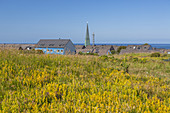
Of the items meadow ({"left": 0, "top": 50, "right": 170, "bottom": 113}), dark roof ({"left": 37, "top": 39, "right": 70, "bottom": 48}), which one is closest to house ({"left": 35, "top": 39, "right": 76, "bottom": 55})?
dark roof ({"left": 37, "top": 39, "right": 70, "bottom": 48})

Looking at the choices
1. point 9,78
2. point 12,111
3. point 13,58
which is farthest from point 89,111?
point 13,58

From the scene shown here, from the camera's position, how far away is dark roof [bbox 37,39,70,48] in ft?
188

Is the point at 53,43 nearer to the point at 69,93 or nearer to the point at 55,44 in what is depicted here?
the point at 55,44

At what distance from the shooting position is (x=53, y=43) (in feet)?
196

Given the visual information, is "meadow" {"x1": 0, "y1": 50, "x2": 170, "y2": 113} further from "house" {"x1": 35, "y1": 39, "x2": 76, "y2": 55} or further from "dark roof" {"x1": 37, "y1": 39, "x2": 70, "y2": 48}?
"dark roof" {"x1": 37, "y1": 39, "x2": 70, "y2": 48}

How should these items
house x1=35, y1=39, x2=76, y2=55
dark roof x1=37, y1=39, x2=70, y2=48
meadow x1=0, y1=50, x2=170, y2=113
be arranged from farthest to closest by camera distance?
dark roof x1=37, y1=39, x2=70, y2=48 < house x1=35, y1=39, x2=76, y2=55 < meadow x1=0, y1=50, x2=170, y2=113

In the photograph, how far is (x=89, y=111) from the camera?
11.4ft

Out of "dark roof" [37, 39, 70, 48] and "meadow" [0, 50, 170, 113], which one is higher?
"dark roof" [37, 39, 70, 48]

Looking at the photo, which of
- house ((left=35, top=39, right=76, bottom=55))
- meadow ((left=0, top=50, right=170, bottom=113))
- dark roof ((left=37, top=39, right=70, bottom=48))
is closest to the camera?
Answer: meadow ((left=0, top=50, right=170, bottom=113))

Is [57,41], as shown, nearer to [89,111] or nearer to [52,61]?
[52,61]

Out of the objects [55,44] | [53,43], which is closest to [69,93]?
[55,44]

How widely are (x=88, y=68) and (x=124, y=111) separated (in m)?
4.26

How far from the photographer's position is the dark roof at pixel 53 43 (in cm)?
5728

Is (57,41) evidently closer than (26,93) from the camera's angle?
No
